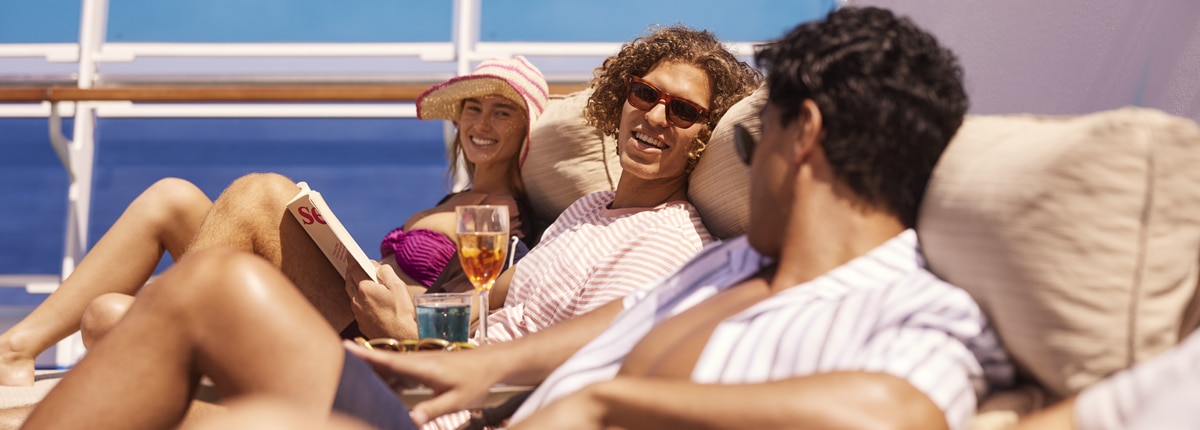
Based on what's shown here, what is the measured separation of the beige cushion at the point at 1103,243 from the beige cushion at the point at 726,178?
805 mm

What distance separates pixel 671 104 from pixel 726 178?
0.86ft

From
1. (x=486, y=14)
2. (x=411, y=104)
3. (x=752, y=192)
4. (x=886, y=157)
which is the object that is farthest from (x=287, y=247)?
(x=486, y=14)

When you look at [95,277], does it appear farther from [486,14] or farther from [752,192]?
[486,14]

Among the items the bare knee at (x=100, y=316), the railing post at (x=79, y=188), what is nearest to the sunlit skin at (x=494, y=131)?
the bare knee at (x=100, y=316)

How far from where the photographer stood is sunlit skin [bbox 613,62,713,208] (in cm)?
218

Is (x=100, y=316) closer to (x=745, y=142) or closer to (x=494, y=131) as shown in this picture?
(x=494, y=131)

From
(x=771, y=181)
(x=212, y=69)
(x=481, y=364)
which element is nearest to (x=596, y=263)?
(x=481, y=364)

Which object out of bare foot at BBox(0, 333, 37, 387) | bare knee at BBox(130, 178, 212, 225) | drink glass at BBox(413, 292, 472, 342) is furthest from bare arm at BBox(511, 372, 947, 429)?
bare knee at BBox(130, 178, 212, 225)

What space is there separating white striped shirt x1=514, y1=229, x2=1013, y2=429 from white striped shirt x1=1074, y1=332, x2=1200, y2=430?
11 centimetres

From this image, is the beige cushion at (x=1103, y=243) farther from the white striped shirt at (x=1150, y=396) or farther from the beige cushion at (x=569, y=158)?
the beige cushion at (x=569, y=158)

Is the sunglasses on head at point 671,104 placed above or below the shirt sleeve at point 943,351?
above

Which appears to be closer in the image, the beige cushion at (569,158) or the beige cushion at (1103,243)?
the beige cushion at (1103,243)

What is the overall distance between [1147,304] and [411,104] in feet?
12.0

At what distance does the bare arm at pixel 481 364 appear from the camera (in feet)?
4.24
